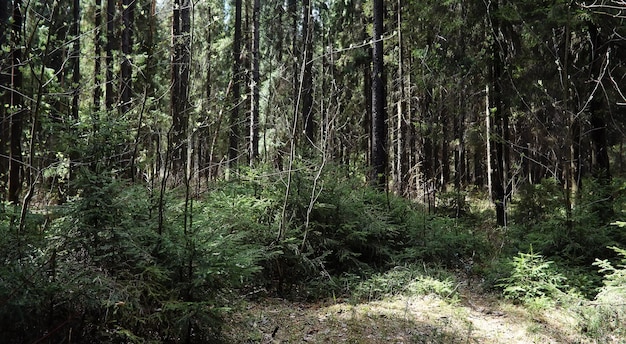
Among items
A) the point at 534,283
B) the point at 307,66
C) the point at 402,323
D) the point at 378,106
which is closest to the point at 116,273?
the point at 402,323

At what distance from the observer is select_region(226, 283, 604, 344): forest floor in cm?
493

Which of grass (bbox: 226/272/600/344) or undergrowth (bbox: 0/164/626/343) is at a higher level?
undergrowth (bbox: 0/164/626/343)

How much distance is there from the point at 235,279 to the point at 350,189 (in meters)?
4.37

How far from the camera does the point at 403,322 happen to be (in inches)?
215

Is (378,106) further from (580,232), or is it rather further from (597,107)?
(580,232)

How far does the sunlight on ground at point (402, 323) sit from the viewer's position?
4926 millimetres

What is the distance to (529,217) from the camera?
1045 centimetres

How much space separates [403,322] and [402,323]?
3 cm

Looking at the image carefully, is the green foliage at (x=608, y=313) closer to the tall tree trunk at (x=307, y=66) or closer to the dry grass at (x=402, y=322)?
the dry grass at (x=402, y=322)

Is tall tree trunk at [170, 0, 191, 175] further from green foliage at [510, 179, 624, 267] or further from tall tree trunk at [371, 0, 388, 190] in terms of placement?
green foliage at [510, 179, 624, 267]

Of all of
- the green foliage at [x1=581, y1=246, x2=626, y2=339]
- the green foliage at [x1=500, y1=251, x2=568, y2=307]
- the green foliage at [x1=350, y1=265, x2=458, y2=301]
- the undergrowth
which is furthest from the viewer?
the green foliage at [x1=350, y1=265, x2=458, y2=301]

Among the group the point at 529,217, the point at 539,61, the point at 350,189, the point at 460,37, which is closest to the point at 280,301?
the point at 350,189

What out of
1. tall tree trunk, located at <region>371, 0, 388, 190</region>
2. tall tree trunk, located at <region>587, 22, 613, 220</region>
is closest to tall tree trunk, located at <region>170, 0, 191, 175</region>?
tall tree trunk, located at <region>371, 0, 388, 190</region>

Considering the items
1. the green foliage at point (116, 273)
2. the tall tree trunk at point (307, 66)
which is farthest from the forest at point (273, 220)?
the tall tree trunk at point (307, 66)
